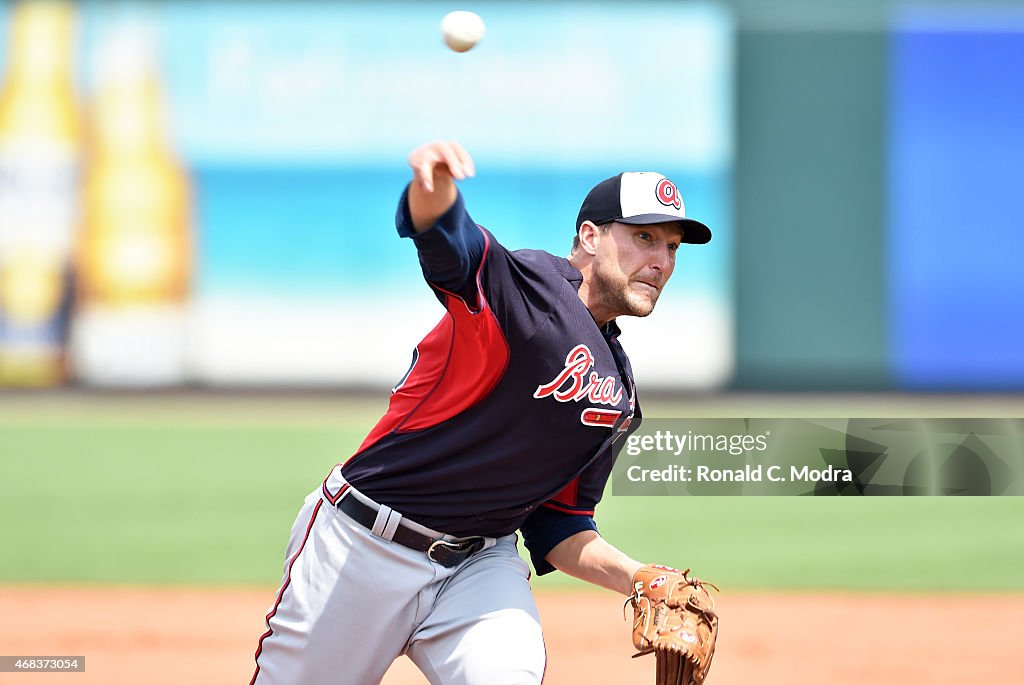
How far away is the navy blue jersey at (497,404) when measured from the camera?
9.11ft

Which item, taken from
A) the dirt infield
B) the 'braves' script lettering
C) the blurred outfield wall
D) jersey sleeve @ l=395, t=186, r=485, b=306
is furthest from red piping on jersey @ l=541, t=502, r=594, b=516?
the blurred outfield wall

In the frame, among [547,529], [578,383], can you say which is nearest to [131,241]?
[547,529]

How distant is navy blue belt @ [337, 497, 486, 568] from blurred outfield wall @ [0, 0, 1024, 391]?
11.5m

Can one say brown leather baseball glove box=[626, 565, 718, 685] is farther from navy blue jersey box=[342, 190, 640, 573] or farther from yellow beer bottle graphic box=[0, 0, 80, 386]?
yellow beer bottle graphic box=[0, 0, 80, 386]

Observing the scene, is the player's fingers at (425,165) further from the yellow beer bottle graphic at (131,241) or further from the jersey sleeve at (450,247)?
the yellow beer bottle graphic at (131,241)

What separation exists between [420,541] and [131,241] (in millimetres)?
12359

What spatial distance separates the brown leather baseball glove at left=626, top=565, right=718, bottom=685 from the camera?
9.42 ft

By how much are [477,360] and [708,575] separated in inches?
203

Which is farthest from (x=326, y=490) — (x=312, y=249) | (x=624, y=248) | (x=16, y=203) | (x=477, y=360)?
(x=16, y=203)

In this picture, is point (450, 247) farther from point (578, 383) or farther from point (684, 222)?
point (684, 222)

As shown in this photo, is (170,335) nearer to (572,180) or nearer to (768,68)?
(572,180)
